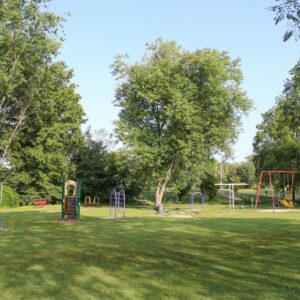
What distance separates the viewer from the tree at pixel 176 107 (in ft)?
126

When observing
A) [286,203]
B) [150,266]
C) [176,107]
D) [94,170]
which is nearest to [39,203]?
[94,170]

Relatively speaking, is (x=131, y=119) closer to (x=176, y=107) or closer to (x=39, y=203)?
(x=176, y=107)

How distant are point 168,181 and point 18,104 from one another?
57.9 feet

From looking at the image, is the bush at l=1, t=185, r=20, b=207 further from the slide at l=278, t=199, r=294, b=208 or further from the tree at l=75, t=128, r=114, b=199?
the slide at l=278, t=199, r=294, b=208

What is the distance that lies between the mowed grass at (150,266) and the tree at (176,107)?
2411 centimetres

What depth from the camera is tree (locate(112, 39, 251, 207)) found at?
38.3m

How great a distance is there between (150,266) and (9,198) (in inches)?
1377

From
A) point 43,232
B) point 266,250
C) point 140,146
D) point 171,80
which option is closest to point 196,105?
point 171,80

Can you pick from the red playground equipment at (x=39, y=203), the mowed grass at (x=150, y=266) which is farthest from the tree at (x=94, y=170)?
the mowed grass at (x=150, y=266)

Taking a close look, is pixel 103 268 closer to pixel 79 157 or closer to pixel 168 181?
pixel 168 181

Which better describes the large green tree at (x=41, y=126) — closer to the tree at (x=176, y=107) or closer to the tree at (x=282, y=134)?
the tree at (x=176, y=107)

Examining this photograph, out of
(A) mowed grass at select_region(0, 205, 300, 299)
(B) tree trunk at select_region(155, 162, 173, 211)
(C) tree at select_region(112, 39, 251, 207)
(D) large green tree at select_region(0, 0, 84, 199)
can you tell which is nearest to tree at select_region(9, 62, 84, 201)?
(D) large green tree at select_region(0, 0, 84, 199)

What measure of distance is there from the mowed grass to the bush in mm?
27494

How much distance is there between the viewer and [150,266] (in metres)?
8.88
